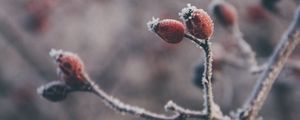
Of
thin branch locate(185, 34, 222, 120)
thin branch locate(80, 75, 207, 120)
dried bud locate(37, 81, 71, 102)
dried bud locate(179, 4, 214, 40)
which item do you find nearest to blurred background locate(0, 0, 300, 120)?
dried bud locate(37, 81, 71, 102)

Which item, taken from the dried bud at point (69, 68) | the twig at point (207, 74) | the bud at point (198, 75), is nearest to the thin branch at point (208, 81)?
the twig at point (207, 74)

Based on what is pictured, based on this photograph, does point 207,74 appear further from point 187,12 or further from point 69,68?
point 69,68

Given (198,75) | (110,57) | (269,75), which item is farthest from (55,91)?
(110,57)

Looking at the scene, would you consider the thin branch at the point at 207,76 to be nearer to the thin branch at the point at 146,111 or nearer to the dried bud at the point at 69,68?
the thin branch at the point at 146,111

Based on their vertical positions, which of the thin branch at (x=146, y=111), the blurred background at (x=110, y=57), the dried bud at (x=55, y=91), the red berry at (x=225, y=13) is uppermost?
the blurred background at (x=110, y=57)

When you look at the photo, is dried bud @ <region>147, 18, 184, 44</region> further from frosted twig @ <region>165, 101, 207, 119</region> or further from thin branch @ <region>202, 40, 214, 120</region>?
frosted twig @ <region>165, 101, 207, 119</region>

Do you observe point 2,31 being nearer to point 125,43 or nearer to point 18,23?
point 18,23

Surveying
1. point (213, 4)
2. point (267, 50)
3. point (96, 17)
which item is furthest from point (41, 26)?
point (213, 4)
